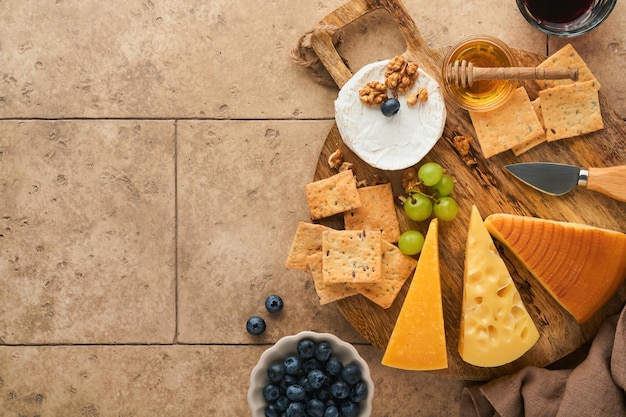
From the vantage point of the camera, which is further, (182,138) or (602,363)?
(182,138)

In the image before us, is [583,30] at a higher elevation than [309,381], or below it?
higher

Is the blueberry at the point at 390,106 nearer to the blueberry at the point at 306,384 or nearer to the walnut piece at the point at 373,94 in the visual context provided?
the walnut piece at the point at 373,94

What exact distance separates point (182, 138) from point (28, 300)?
0.67 meters

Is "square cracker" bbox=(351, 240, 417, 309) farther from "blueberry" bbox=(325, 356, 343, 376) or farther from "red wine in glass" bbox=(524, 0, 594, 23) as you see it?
"red wine in glass" bbox=(524, 0, 594, 23)

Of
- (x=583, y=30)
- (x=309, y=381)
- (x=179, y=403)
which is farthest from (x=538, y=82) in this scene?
(x=179, y=403)

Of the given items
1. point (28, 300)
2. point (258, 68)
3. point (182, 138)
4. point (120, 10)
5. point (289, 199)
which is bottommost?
point (28, 300)

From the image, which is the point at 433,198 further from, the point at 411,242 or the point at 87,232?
the point at 87,232

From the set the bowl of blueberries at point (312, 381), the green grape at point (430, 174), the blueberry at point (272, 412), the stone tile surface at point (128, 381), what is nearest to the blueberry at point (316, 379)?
the bowl of blueberries at point (312, 381)

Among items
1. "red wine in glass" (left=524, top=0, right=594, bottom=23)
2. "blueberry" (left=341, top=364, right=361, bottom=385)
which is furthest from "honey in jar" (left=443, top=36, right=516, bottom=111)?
"blueberry" (left=341, top=364, right=361, bottom=385)

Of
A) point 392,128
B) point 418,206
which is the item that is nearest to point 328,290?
point 418,206

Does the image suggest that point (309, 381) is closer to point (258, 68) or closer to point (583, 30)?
point (258, 68)

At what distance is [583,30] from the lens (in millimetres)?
1800

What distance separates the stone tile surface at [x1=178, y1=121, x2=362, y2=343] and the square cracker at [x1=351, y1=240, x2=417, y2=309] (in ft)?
0.73

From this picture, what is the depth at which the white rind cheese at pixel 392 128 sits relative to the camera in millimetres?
1725
